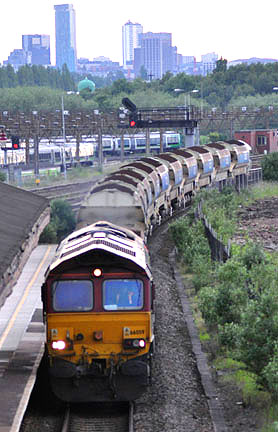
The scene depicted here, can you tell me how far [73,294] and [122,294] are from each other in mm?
895

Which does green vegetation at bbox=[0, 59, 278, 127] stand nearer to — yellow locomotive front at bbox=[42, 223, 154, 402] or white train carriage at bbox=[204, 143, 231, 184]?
white train carriage at bbox=[204, 143, 231, 184]

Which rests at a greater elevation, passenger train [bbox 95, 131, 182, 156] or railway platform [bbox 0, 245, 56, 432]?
passenger train [bbox 95, 131, 182, 156]

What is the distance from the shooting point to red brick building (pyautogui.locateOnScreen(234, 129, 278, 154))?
73688 millimetres

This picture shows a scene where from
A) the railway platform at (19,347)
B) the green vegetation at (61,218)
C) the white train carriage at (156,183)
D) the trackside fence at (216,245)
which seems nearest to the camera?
the railway platform at (19,347)

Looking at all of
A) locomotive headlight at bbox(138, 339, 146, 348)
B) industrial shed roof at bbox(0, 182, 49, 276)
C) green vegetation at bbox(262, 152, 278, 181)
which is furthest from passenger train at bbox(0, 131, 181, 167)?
locomotive headlight at bbox(138, 339, 146, 348)

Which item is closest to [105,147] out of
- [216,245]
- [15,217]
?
[216,245]

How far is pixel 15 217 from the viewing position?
1838 centimetres

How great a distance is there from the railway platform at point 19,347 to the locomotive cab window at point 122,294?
7.47ft

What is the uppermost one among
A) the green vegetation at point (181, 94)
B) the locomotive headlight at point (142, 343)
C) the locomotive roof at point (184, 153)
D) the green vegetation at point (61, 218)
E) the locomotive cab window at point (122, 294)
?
the green vegetation at point (181, 94)

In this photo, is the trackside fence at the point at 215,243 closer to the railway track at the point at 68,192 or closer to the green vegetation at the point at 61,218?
the green vegetation at the point at 61,218

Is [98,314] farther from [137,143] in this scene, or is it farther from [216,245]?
[137,143]

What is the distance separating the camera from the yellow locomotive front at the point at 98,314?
13.8 m

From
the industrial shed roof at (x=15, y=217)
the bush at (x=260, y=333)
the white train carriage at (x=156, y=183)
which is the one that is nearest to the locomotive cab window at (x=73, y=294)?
the industrial shed roof at (x=15, y=217)

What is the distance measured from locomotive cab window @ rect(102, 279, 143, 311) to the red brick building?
200 ft
